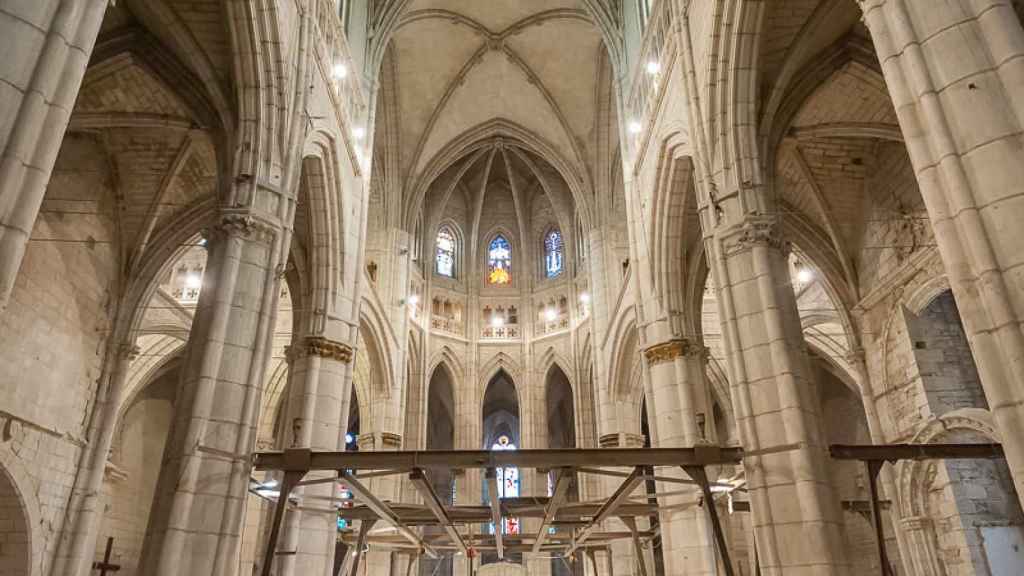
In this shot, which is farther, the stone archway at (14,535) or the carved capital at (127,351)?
the carved capital at (127,351)

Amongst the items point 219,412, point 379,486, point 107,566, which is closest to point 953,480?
point 219,412

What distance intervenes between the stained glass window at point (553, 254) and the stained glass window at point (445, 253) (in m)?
4.15

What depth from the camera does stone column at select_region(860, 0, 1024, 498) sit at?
4289 millimetres

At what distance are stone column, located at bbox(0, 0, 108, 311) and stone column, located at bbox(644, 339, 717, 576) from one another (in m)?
11.3

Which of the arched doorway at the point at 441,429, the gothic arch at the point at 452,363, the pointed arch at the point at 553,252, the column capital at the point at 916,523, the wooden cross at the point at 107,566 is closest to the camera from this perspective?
the column capital at the point at 916,523

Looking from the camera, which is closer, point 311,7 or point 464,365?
point 311,7

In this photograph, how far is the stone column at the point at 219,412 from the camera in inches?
305

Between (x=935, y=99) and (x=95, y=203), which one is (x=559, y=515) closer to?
(x=935, y=99)

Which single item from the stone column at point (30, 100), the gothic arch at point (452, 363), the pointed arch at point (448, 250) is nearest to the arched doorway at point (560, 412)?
the gothic arch at point (452, 363)

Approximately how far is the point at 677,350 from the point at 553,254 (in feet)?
53.0

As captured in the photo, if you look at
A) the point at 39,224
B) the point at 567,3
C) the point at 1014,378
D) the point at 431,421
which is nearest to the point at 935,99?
the point at 1014,378

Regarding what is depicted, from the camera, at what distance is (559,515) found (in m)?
12.4

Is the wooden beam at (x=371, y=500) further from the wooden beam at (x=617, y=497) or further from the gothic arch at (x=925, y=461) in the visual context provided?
the gothic arch at (x=925, y=461)

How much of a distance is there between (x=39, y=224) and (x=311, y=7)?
24.0 ft
